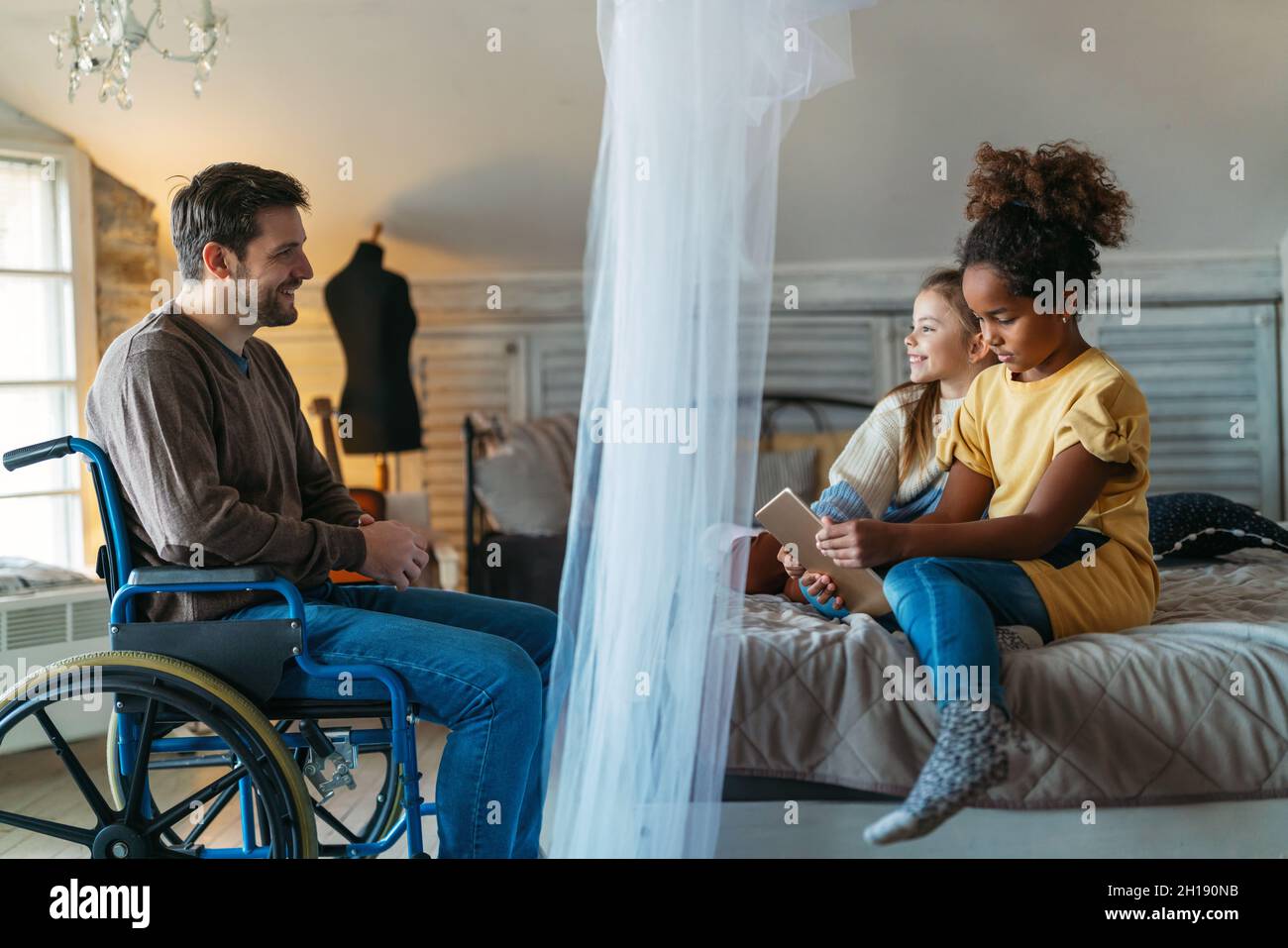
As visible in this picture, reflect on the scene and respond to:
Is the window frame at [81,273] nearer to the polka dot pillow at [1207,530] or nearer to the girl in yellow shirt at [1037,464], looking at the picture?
the girl in yellow shirt at [1037,464]

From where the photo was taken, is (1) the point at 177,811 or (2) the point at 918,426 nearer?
(1) the point at 177,811

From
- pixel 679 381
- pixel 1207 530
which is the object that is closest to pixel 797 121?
pixel 1207 530

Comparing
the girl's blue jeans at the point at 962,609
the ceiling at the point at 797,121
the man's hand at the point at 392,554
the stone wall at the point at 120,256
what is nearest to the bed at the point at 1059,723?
the girl's blue jeans at the point at 962,609

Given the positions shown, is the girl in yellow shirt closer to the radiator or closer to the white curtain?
the white curtain

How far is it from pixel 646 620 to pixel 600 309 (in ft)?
1.54

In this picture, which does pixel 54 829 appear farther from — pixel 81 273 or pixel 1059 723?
pixel 81 273

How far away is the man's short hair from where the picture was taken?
1765 millimetres

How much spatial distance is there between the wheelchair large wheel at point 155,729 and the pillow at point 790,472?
8.35 feet

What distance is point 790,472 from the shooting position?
3998 millimetres

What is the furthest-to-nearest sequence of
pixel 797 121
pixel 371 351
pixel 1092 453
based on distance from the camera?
pixel 371 351, pixel 797 121, pixel 1092 453

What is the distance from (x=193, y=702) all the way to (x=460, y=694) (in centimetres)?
36

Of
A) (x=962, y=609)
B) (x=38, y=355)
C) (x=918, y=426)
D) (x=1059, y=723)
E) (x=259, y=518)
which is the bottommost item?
(x=1059, y=723)

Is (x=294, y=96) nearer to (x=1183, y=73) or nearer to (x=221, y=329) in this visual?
(x=221, y=329)

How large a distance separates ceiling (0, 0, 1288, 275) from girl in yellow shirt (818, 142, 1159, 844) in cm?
163
